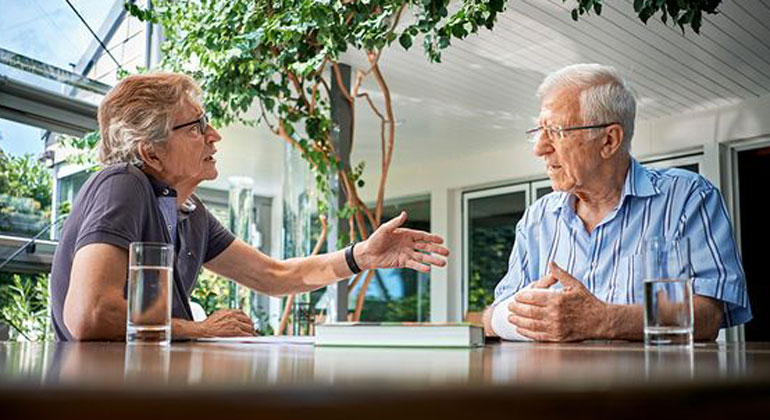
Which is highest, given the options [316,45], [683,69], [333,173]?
[683,69]

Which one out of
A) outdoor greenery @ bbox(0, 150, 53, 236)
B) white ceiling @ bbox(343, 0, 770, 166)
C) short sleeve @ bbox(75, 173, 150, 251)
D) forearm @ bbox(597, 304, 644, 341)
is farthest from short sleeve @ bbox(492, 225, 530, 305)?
outdoor greenery @ bbox(0, 150, 53, 236)

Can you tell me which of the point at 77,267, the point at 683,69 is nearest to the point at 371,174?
the point at 683,69

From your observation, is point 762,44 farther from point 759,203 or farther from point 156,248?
point 156,248

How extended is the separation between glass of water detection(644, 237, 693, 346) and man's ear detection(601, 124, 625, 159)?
123cm

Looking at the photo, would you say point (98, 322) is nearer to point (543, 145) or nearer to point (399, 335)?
point (399, 335)

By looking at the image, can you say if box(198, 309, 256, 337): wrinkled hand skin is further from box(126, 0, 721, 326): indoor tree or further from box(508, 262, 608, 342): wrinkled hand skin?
box(126, 0, 721, 326): indoor tree

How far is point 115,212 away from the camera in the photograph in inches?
62.3

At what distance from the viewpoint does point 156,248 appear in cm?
119

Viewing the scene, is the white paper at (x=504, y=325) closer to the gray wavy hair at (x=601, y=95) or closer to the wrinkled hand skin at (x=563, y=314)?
the wrinkled hand skin at (x=563, y=314)

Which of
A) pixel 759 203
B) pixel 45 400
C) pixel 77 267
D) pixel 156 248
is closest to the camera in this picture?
pixel 45 400

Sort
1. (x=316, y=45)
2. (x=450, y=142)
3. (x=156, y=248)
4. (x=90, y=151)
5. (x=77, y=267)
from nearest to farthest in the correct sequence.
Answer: (x=156, y=248)
(x=77, y=267)
(x=316, y=45)
(x=90, y=151)
(x=450, y=142)

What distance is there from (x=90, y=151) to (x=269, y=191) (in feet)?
16.5

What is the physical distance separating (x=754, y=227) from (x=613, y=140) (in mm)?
4734

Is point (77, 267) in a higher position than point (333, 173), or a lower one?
lower
